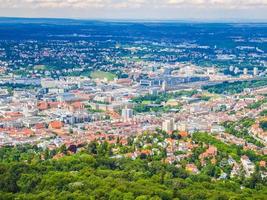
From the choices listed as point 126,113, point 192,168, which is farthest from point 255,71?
point 192,168

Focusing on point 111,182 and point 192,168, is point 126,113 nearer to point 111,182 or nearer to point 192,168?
point 192,168

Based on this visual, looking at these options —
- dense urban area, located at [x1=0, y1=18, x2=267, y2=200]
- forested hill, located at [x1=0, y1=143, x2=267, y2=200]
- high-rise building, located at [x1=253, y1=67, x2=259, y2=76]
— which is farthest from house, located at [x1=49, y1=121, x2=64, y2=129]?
high-rise building, located at [x1=253, y1=67, x2=259, y2=76]

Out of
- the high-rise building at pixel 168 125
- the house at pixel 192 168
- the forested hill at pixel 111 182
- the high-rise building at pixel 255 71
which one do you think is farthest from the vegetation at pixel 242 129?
the high-rise building at pixel 255 71

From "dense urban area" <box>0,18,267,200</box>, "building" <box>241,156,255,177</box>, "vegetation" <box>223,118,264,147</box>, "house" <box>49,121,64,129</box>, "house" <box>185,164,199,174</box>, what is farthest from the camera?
"house" <box>49,121,64,129</box>

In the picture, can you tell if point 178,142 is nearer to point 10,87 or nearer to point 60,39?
point 10,87

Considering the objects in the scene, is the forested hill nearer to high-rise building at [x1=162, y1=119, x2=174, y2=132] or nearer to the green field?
high-rise building at [x1=162, y1=119, x2=174, y2=132]
